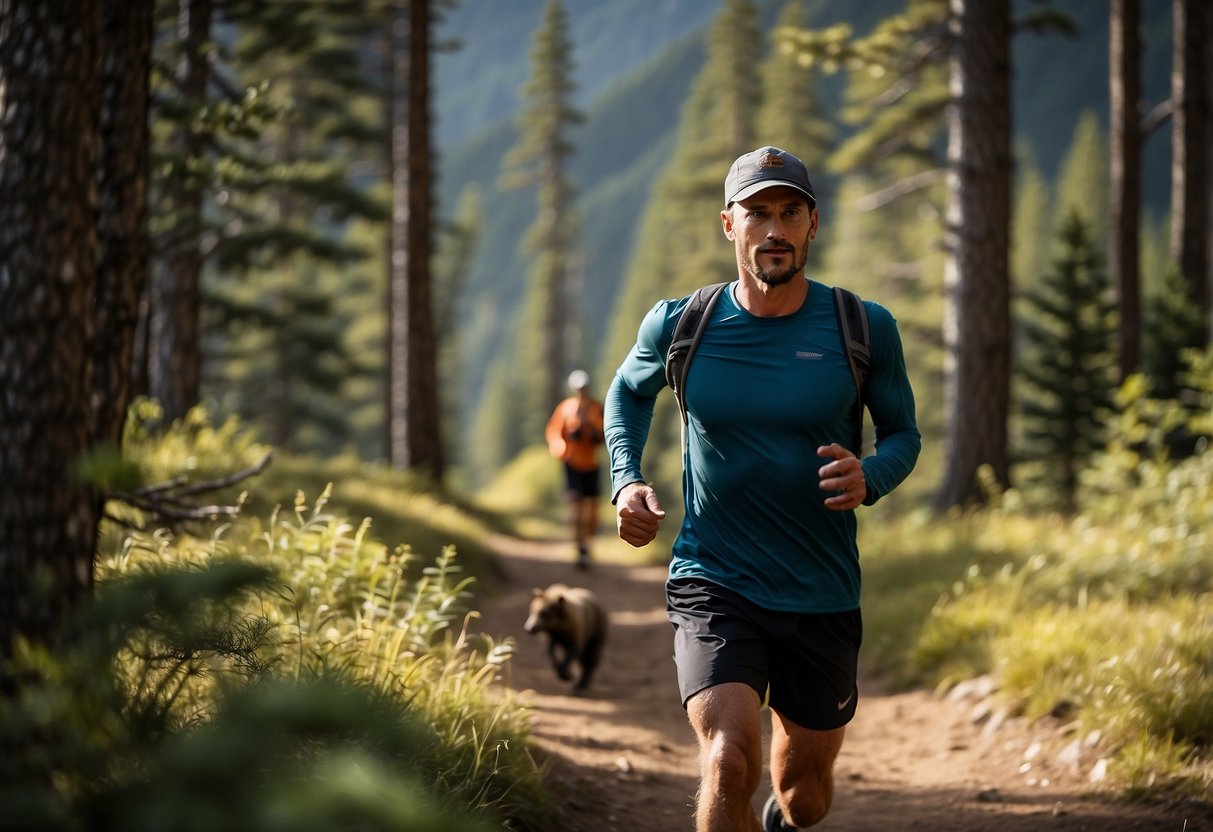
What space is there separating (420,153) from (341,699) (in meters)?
17.0

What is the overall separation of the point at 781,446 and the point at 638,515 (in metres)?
0.64

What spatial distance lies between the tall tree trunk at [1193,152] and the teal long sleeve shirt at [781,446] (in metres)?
16.5

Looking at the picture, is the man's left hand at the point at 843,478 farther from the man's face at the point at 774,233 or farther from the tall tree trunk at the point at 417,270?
the tall tree trunk at the point at 417,270

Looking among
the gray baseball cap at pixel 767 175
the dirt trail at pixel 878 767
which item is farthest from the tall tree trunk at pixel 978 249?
the gray baseball cap at pixel 767 175

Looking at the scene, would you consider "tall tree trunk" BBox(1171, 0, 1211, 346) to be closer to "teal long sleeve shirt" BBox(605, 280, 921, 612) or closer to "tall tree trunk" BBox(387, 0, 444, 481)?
"tall tree trunk" BBox(387, 0, 444, 481)

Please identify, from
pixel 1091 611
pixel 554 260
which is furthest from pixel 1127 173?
pixel 554 260

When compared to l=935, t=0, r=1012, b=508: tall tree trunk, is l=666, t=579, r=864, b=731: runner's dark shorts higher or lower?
lower

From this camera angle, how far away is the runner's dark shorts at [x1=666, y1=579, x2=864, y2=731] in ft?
12.4

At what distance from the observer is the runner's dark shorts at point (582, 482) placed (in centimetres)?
1452

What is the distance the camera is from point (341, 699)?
1.53 meters

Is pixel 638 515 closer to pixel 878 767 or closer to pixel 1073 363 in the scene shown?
pixel 878 767

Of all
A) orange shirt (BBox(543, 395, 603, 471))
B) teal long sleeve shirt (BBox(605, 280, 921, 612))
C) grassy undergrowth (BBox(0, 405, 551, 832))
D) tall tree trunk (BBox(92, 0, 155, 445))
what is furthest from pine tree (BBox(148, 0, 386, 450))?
orange shirt (BBox(543, 395, 603, 471))

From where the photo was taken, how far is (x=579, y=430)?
14.2 m

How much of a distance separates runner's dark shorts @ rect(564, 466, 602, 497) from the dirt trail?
5.34 meters
